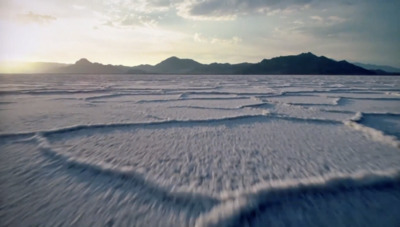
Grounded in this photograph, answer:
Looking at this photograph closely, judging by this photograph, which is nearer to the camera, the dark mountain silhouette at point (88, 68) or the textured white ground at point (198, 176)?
the textured white ground at point (198, 176)

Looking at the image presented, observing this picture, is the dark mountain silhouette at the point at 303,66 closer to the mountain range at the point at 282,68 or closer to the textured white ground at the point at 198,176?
the mountain range at the point at 282,68

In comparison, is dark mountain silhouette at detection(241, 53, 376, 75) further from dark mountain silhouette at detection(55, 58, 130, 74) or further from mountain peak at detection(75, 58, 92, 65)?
mountain peak at detection(75, 58, 92, 65)

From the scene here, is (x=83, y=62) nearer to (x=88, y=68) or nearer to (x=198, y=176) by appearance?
(x=88, y=68)

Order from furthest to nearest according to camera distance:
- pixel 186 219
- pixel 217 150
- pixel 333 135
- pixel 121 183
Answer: pixel 333 135 → pixel 217 150 → pixel 121 183 → pixel 186 219

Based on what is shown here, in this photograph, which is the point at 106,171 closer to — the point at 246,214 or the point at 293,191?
the point at 246,214

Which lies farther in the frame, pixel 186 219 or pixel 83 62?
pixel 83 62

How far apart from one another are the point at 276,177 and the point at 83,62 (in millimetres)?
103619

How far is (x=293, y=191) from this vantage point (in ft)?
3.46

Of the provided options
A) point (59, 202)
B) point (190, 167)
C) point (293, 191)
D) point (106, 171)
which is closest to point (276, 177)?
point (293, 191)

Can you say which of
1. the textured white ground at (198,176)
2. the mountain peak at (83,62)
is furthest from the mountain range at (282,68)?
the textured white ground at (198,176)

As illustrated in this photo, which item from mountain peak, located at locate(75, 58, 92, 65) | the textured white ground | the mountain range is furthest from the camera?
mountain peak, located at locate(75, 58, 92, 65)

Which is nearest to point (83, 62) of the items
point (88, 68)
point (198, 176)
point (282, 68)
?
point (88, 68)

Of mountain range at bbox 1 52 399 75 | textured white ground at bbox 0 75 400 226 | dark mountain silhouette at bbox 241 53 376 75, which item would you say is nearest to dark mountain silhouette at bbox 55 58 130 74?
mountain range at bbox 1 52 399 75

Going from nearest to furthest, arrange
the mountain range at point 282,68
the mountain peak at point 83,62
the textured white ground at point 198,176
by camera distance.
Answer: the textured white ground at point 198,176, the mountain range at point 282,68, the mountain peak at point 83,62
